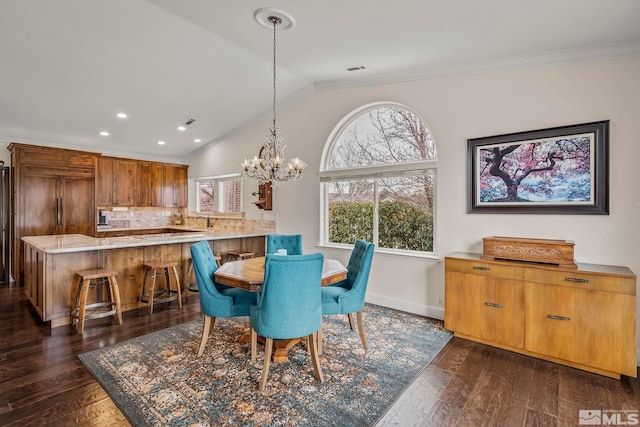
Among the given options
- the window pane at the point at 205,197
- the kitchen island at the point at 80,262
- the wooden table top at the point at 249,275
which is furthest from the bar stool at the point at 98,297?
the window pane at the point at 205,197

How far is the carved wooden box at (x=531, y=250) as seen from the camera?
9.23 feet

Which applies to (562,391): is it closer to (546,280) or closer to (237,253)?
(546,280)

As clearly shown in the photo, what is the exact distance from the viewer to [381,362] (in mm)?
2793

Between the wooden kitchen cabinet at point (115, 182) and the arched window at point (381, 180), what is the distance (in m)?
4.40

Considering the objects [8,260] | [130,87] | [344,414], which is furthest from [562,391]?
[8,260]

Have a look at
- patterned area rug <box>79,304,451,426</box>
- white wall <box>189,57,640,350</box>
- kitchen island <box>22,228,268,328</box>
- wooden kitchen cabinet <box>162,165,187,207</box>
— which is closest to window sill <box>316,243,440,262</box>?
white wall <box>189,57,640,350</box>

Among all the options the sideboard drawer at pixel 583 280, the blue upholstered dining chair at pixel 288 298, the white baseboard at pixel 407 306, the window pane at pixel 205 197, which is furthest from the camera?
the window pane at pixel 205 197

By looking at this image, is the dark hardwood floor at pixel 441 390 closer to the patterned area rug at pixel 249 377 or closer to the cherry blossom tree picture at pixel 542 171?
the patterned area rug at pixel 249 377

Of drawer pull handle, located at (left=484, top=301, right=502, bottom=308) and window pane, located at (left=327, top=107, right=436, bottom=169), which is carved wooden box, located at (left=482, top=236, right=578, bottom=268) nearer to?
drawer pull handle, located at (left=484, top=301, right=502, bottom=308)

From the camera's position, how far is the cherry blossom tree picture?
292cm

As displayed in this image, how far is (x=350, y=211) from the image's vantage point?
4805mm

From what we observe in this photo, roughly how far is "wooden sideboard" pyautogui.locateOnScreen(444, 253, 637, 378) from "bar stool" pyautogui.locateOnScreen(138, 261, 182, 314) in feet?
11.1

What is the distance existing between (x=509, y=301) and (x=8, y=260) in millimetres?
7345

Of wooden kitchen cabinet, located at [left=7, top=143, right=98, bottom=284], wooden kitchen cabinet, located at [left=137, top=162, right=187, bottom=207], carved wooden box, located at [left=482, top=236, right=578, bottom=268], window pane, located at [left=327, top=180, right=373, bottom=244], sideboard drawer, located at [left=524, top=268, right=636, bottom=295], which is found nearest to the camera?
sideboard drawer, located at [left=524, top=268, right=636, bottom=295]
